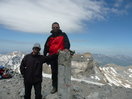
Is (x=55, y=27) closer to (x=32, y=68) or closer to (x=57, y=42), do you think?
(x=57, y=42)

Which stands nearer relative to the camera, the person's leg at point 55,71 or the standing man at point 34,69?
the standing man at point 34,69

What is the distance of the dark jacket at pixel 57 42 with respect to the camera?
9137mm

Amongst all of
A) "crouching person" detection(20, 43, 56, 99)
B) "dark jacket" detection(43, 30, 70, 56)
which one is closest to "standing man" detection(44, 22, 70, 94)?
"dark jacket" detection(43, 30, 70, 56)

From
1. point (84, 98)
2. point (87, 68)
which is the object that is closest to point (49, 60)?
point (84, 98)

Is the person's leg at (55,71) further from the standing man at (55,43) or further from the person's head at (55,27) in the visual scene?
the person's head at (55,27)

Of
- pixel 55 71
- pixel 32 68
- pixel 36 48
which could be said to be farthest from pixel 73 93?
pixel 36 48

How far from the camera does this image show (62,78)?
8.66 m

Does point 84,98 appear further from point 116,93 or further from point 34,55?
point 34,55

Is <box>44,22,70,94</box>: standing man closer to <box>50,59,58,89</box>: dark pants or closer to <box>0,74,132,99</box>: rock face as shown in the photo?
<box>50,59,58,89</box>: dark pants

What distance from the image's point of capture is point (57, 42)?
9.21 meters

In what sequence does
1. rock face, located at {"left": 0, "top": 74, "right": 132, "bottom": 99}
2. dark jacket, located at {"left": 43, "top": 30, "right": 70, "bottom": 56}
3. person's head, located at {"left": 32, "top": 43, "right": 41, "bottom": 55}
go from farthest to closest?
rock face, located at {"left": 0, "top": 74, "right": 132, "bottom": 99}
dark jacket, located at {"left": 43, "top": 30, "right": 70, "bottom": 56}
person's head, located at {"left": 32, "top": 43, "right": 41, "bottom": 55}

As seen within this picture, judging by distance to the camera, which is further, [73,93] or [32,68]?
[73,93]

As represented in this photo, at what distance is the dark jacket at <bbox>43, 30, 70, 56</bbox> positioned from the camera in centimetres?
914

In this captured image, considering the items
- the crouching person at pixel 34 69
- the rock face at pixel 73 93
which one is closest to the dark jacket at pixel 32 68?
the crouching person at pixel 34 69
